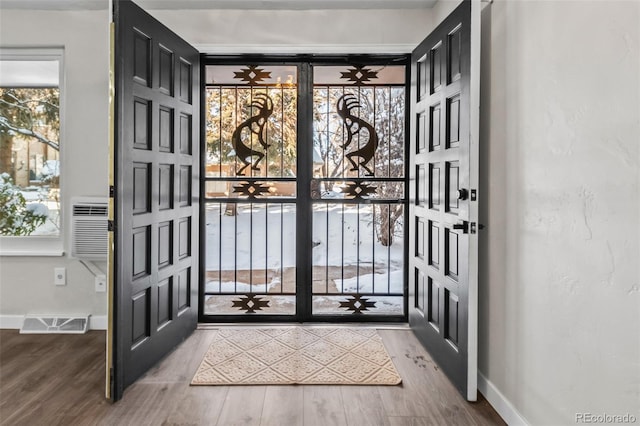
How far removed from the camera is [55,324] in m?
3.31

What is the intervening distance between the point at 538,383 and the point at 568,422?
23 centimetres

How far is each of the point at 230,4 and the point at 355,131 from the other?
1.42 metres

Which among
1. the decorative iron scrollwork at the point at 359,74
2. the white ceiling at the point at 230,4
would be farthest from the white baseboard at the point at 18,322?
the decorative iron scrollwork at the point at 359,74

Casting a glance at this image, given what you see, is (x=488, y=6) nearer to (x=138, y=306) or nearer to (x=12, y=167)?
(x=138, y=306)

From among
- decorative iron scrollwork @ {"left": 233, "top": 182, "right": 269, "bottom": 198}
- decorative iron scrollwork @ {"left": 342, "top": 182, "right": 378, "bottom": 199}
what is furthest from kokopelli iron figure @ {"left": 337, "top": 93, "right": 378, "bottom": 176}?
decorative iron scrollwork @ {"left": 233, "top": 182, "right": 269, "bottom": 198}

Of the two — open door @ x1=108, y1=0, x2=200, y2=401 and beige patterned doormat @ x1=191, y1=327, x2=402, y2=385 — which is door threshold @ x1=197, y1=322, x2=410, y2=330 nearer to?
beige patterned doormat @ x1=191, y1=327, x2=402, y2=385

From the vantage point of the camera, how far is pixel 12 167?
11.4 ft

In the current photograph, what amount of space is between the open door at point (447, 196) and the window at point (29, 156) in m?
2.97

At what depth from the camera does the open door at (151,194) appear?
2268 mm

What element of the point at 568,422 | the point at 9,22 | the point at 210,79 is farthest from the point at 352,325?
the point at 9,22

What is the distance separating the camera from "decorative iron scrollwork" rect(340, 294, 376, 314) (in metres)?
3.53

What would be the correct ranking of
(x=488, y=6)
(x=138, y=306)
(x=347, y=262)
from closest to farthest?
(x=488, y=6) → (x=138, y=306) → (x=347, y=262)

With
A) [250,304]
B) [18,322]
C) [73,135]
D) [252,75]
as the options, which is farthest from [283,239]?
[18,322]

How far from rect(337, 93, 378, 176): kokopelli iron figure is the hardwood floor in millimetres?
1614
